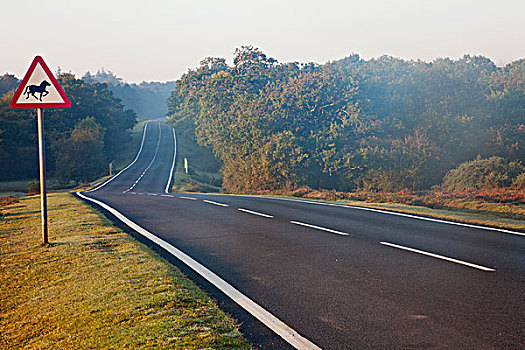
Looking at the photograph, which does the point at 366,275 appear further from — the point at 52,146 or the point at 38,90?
the point at 52,146

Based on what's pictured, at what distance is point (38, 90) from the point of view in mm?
8797

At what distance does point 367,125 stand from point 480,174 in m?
18.1

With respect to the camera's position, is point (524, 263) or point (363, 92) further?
point (363, 92)

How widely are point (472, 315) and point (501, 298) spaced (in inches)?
30.3

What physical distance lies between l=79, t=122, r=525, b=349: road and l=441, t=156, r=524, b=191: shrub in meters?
26.5

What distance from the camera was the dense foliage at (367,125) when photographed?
49312 millimetres

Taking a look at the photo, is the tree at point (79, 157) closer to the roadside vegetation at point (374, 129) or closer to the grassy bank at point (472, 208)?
the roadside vegetation at point (374, 129)

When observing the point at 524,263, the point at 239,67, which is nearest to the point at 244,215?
the point at 524,263

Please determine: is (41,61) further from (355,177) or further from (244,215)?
(355,177)

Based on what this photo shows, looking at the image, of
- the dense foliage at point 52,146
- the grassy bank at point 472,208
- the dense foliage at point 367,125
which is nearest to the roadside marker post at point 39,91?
the grassy bank at point 472,208

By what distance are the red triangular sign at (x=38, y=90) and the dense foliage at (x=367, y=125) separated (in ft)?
122

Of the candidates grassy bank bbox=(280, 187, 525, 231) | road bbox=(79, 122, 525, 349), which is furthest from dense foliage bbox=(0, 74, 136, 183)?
road bbox=(79, 122, 525, 349)

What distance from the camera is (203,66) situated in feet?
285

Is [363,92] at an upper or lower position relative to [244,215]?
upper
